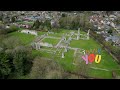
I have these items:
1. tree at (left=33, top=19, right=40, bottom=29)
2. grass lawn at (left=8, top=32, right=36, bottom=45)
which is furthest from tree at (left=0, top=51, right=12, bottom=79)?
tree at (left=33, top=19, right=40, bottom=29)

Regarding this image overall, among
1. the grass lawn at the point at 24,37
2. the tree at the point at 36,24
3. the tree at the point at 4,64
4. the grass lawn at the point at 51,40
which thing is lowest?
the tree at the point at 4,64

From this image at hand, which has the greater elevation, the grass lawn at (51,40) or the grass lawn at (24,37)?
the grass lawn at (24,37)

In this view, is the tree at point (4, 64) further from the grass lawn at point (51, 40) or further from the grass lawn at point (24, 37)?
the grass lawn at point (51, 40)

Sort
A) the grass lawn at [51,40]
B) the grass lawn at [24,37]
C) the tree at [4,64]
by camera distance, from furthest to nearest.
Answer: the grass lawn at [51,40]
the grass lawn at [24,37]
the tree at [4,64]

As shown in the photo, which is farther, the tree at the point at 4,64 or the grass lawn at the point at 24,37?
the grass lawn at the point at 24,37

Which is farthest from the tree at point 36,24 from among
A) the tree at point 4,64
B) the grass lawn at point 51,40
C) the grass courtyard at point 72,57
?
the tree at point 4,64

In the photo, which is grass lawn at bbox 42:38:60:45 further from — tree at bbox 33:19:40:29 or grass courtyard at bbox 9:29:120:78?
tree at bbox 33:19:40:29

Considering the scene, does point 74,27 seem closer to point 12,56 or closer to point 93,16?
point 93,16

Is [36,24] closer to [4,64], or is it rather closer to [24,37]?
[24,37]

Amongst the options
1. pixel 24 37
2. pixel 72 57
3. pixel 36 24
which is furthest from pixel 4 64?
pixel 72 57

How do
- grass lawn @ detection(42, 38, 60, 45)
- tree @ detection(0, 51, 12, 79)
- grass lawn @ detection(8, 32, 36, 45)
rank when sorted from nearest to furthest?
1. tree @ detection(0, 51, 12, 79)
2. grass lawn @ detection(8, 32, 36, 45)
3. grass lawn @ detection(42, 38, 60, 45)

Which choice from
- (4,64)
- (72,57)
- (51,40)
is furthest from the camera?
(51,40)

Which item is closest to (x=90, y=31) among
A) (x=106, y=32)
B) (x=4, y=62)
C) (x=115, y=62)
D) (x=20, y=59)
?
(x=106, y=32)

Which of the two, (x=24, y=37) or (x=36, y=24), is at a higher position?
(x=36, y=24)
